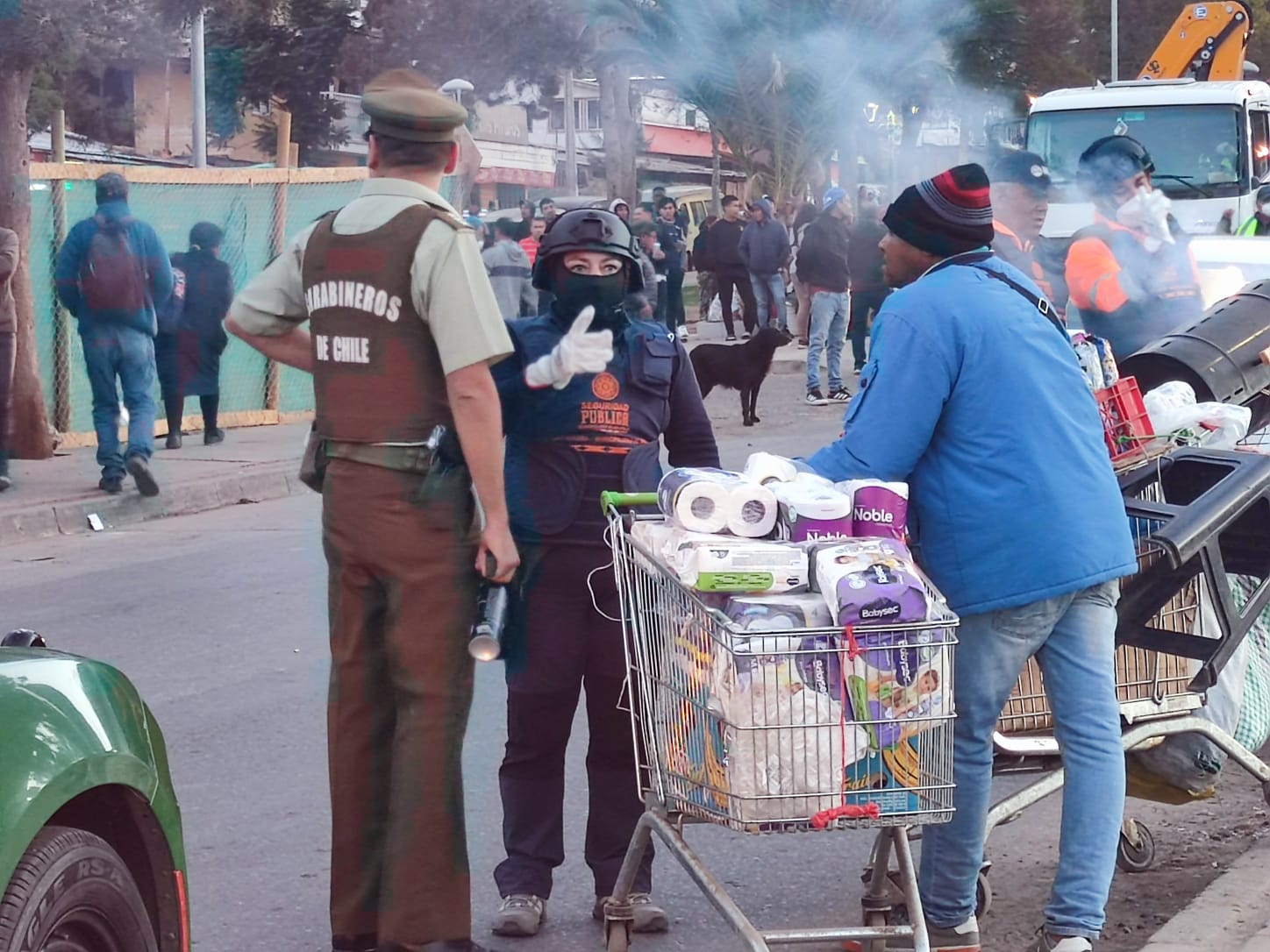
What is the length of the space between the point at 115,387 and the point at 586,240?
848 cm

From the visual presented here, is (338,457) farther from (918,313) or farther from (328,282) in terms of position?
(918,313)

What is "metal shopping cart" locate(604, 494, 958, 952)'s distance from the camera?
341 centimetres

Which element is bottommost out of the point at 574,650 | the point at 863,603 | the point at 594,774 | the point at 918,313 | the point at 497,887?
the point at 497,887

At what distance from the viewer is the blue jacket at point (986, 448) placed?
153 inches

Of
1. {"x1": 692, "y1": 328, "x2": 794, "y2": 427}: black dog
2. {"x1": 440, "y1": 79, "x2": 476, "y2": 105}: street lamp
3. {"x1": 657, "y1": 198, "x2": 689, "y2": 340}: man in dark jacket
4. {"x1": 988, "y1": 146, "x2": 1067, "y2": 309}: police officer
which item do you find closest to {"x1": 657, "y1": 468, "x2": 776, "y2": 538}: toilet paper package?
{"x1": 988, "y1": 146, "x2": 1067, "y2": 309}: police officer

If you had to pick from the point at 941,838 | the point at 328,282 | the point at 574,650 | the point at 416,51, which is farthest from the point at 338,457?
the point at 416,51

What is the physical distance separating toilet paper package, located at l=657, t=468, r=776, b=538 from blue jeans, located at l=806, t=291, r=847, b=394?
13968 millimetres

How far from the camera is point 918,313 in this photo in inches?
154

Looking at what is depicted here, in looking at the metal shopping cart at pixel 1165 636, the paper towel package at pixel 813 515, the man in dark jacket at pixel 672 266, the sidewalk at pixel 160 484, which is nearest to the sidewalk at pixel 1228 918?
the metal shopping cart at pixel 1165 636

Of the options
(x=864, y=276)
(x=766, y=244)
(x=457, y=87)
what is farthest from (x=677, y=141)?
(x=864, y=276)

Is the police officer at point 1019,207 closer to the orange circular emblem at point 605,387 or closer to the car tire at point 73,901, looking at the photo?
the orange circular emblem at point 605,387

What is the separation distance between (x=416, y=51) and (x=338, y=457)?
2942cm

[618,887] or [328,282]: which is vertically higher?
[328,282]

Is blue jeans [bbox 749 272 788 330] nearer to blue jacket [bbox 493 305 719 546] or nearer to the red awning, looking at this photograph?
blue jacket [bbox 493 305 719 546]
